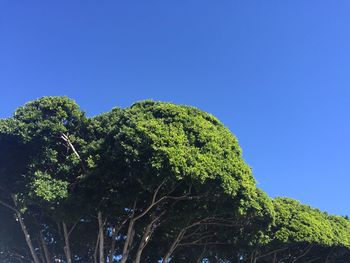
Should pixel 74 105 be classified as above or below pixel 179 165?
above

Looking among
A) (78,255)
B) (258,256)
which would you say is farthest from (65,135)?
(258,256)

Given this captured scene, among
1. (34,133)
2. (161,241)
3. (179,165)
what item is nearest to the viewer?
(179,165)

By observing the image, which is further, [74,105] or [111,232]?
[111,232]

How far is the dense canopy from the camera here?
1909 cm

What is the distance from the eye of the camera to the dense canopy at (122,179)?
19.1 m

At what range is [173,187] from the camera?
19672 millimetres

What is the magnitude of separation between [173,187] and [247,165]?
3877 mm

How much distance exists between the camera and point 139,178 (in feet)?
62.5

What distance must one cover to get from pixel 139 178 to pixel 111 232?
6.21 meters

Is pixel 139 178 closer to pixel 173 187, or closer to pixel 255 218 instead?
pixel 173 187

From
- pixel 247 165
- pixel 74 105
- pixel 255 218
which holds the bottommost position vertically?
pixel 255 218

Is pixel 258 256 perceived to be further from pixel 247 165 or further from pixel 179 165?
pixel 179 165

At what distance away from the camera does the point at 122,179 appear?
19766 millimetres

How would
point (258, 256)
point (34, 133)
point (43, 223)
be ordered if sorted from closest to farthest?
point (34, 133) → point (43, 223) → point (258, 256)
